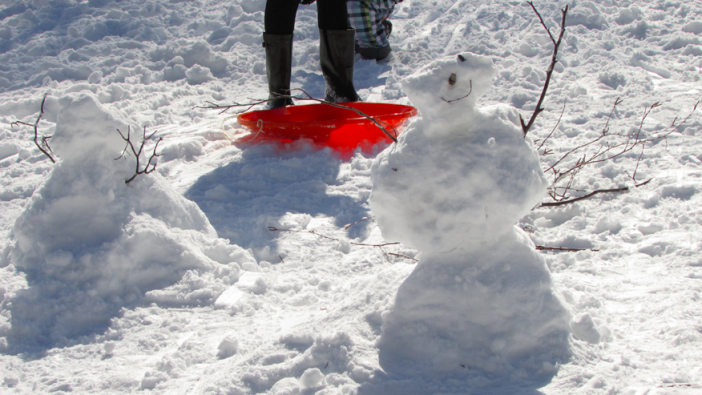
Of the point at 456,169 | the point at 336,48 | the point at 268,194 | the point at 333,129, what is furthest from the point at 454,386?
the point at 336,48

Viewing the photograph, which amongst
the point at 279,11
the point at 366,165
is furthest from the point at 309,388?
the point at 279,11

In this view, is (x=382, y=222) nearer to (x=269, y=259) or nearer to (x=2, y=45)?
(x=269, y=259)

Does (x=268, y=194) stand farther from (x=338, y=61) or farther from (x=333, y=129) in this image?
(x=338, y=61)

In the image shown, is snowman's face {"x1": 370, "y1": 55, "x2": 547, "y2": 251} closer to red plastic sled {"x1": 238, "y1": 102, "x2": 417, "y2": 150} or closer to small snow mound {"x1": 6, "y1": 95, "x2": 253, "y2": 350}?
small snow mound {"x1": 6, "y1": 95, "x2": 253, "y2": 350}

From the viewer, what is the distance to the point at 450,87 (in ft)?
4.99

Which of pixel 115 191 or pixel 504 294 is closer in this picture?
pixel 504 294

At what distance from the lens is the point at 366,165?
352 centimetres

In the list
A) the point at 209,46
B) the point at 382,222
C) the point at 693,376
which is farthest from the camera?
the point at 209,46

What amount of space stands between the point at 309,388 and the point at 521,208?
793 mm

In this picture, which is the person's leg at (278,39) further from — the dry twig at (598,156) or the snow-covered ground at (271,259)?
the dry twig at (598,156)

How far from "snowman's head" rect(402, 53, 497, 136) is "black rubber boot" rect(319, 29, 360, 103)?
2687 mm

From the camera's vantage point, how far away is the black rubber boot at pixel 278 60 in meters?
4.05

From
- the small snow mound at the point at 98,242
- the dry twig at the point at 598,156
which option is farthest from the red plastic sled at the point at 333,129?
the small snow mound at the point at 98,242

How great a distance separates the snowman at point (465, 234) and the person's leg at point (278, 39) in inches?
101
